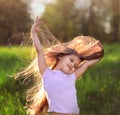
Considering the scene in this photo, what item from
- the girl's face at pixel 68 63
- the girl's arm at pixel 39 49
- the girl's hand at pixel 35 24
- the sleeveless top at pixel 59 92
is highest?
the girl's hand at pixel 35 24

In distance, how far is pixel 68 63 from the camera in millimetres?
4148

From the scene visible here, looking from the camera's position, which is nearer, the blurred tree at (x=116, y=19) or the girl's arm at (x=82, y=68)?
the girl's arm at (x=82, y=68)

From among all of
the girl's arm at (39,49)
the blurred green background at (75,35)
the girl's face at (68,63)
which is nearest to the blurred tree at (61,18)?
the blurred green background at (75,35)

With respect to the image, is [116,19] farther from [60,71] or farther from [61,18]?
[60,71]

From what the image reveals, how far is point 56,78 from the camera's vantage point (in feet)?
13.4

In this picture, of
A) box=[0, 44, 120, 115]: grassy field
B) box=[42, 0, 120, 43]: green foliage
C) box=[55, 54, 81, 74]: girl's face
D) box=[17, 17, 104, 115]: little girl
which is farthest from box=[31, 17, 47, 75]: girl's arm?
box=[42, 0, 120, 43]: green foliage

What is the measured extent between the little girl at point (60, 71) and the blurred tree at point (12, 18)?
58.4 ft

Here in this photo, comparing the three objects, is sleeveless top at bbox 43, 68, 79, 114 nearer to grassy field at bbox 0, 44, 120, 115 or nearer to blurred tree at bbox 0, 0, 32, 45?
grassy field at bbox 0, 44, 120, 115

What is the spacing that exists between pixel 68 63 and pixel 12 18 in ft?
65.5

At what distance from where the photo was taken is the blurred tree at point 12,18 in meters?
22.7

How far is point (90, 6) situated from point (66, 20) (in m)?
1.62

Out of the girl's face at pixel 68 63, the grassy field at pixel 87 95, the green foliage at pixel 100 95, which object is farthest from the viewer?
the green foliage at pixel 100 95

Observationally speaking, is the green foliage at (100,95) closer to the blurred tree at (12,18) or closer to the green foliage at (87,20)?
the blurred tree at (12,18)

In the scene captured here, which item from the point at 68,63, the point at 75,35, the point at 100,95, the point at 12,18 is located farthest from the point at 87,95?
the point at 75,35
